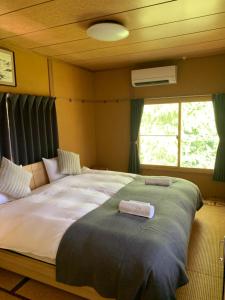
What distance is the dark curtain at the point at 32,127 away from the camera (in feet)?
9.87

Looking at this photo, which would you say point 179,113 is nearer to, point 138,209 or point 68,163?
point 68,163

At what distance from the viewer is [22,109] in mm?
3090

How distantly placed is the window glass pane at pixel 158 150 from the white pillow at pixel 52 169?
1809 mm

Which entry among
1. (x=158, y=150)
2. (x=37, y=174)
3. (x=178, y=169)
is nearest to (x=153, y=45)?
(x=158, y=150)

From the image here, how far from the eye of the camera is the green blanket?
148 cm

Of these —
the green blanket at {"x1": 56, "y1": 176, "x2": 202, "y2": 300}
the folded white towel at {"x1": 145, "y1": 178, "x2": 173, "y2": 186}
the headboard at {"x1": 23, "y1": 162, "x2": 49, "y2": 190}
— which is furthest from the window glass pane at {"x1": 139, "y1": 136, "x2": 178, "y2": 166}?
the green blanket at {"x1": 56, "y1": 176, "x2": 202, "y2": 300}

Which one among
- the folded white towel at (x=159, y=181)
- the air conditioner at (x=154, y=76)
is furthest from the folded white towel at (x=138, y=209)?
the air conditioner at (x=154, y=76)

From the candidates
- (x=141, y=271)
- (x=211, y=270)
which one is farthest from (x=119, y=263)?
(x=211, y=270)

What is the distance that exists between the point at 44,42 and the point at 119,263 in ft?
8.69

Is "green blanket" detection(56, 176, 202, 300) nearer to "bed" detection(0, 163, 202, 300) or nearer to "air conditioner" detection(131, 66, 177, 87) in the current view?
"bed" detection(0, 163, 202, 300)

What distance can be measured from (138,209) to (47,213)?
2.78ft

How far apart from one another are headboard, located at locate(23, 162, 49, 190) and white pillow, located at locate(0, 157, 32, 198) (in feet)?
1.18

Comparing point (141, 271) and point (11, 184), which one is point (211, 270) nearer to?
point (141, 271)

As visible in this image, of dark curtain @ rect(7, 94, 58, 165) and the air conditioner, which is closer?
dark curtain @ rect(7, 94, 58, 165)
